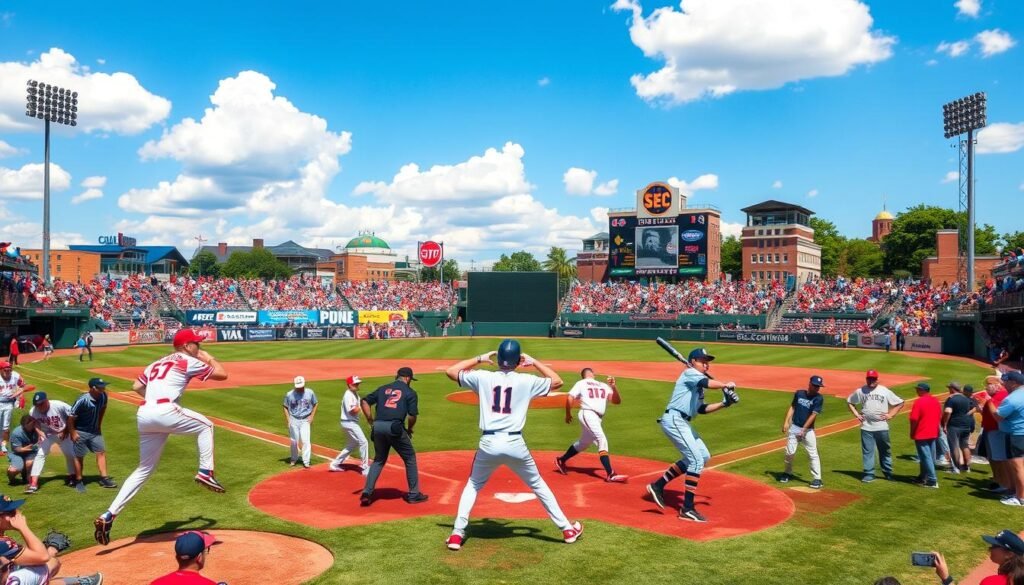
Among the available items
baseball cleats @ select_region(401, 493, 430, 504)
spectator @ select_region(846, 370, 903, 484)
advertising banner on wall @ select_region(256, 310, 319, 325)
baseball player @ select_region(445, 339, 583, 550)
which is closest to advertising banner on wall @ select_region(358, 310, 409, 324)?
advertising banner on wall @ select_region(256, 310, 319, 325)

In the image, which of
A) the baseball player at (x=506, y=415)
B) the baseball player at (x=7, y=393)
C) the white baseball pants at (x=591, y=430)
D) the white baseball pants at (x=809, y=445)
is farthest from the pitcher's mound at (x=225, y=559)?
the white baseball pants at (x=809, y=445)

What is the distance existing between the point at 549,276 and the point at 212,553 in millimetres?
53594

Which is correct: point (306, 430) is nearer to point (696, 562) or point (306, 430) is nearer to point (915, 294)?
point (696, 562)

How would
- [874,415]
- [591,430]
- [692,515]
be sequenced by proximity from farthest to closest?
[591,430] < [874,415] < [692,515]

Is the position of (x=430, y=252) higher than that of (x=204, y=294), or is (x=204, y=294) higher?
(x=430, y=252)

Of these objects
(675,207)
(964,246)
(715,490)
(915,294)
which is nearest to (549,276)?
(675,207)

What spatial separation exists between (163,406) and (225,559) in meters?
1.85

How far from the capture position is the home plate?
10734 millimetres

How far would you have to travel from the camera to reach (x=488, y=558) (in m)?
8.01

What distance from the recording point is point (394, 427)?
390 inches

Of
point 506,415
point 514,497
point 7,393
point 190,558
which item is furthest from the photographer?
point 7,393

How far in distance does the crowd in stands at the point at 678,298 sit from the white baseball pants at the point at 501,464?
52.1 m

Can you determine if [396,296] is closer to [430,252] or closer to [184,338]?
[430,252]

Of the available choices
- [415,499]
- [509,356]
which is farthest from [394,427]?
[509,356]
